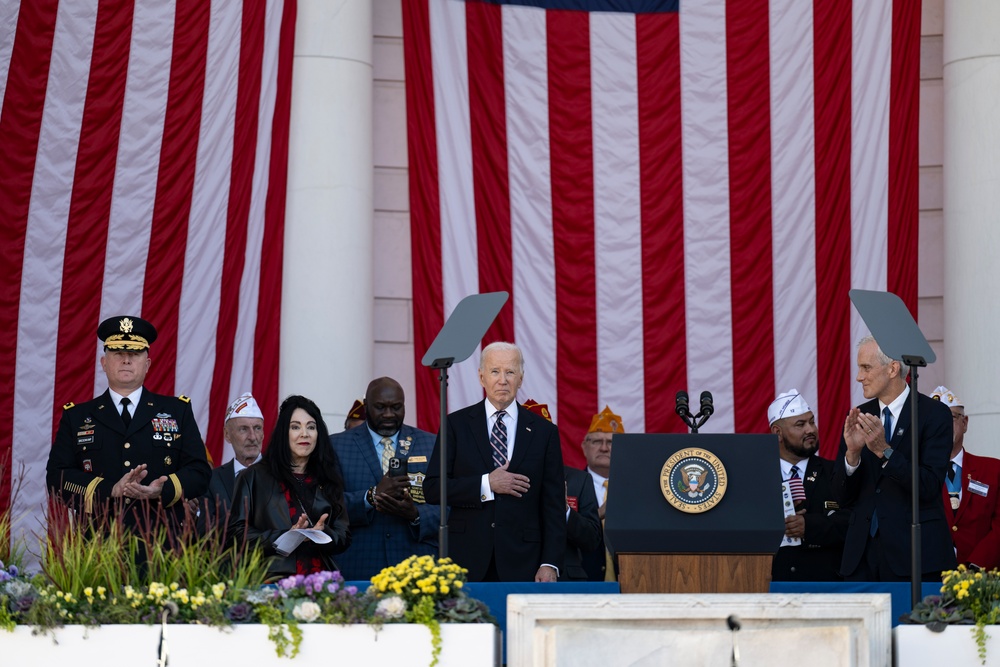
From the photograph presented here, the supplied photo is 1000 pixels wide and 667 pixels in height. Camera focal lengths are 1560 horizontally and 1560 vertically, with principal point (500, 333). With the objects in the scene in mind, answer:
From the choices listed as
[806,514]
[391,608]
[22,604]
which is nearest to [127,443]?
[22,604]

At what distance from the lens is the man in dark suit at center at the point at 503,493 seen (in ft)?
23.3

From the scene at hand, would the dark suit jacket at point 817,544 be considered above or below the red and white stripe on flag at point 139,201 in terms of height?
below

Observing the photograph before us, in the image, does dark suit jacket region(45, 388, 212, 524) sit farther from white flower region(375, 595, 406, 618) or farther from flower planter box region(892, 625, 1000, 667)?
flower planter box region(892, 625, 1000, 667)

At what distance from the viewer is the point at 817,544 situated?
778cm

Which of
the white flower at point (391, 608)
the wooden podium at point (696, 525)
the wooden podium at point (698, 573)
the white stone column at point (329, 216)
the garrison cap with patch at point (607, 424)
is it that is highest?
the white stone column at point (329, 216)

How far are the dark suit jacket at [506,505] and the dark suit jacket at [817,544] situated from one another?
1.27m

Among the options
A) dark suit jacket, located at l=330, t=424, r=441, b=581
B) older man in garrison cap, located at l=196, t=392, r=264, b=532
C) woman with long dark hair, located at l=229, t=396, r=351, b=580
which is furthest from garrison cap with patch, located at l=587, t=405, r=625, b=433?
woman with long dark hair, located at l=229, t=396, r=351, b=580

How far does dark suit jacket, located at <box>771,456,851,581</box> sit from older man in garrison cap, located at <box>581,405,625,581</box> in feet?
3.05

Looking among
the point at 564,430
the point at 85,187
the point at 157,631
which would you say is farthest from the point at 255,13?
the point at 157,631

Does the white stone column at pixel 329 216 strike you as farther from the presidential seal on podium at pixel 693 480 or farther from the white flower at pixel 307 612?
the white flower at pixel 307 612

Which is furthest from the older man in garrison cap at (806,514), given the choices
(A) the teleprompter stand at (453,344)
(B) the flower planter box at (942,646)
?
(B) the flower planter box at (942,646)

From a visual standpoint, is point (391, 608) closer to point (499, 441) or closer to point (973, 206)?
point (499, 441)

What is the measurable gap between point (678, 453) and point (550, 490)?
1491mm

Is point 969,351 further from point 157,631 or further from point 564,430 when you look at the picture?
point 157,631
